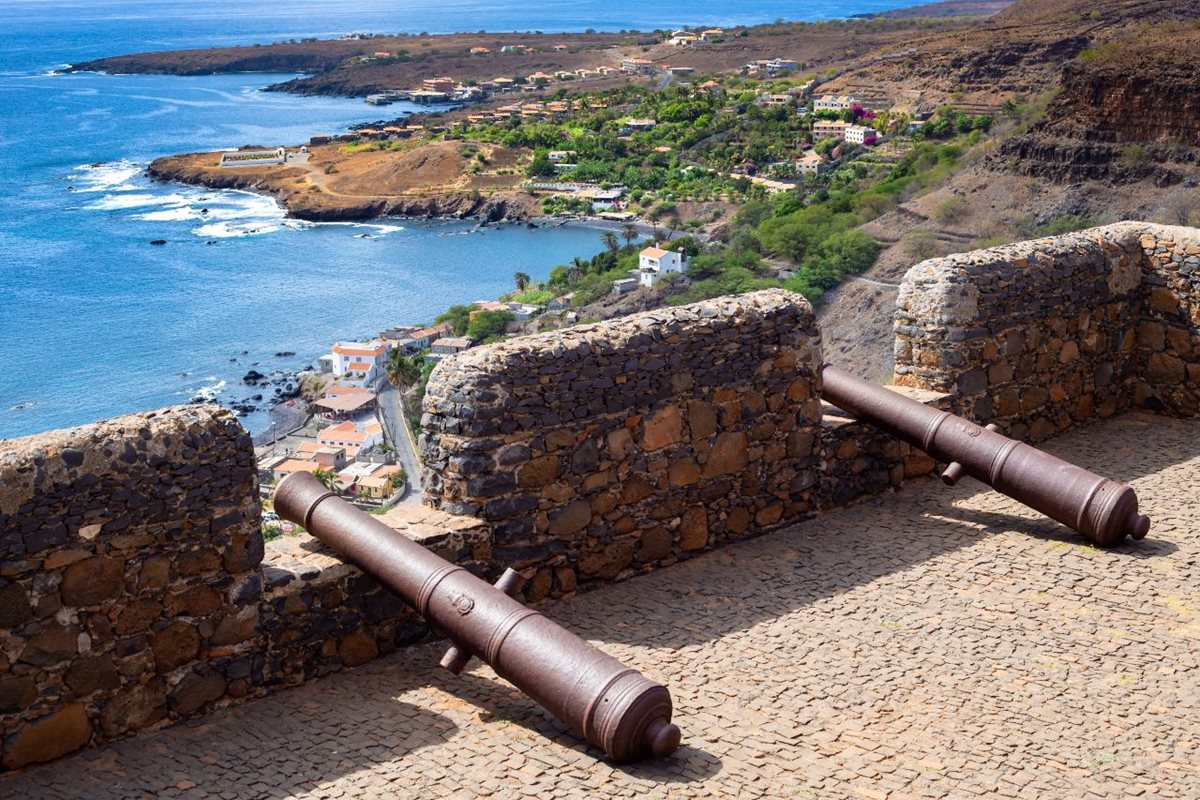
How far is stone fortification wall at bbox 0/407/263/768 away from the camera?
4.94 meters

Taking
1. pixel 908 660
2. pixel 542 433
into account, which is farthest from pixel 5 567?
A: pixel 908 660

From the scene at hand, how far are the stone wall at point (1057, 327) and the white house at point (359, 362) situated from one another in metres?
42.9

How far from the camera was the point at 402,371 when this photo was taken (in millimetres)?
48688

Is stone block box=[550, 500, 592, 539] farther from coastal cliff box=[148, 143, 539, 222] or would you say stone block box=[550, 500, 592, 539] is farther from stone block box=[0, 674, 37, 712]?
coastal cliff box=[148, 143, 539, 222]

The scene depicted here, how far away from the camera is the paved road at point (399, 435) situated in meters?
38.6

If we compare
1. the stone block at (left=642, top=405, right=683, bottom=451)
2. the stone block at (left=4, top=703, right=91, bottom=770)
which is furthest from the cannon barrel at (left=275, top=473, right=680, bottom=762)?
the stone block at (left=642, top=405, right=683, bottom=451)

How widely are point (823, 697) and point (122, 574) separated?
2.88 meters

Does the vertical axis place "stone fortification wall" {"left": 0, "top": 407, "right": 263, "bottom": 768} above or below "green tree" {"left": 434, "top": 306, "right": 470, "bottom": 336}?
above

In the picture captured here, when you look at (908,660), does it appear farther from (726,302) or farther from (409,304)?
(409,304)

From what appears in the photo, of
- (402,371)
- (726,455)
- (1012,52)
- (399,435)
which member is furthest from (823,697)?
(1012,52)

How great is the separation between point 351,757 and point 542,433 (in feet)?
6.25

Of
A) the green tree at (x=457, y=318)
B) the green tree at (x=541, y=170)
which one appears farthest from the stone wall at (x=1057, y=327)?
the green tree at (x=541, y=170)

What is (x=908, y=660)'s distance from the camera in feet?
19.0

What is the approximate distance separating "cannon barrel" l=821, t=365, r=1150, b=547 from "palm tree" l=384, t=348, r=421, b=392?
1599 inches
